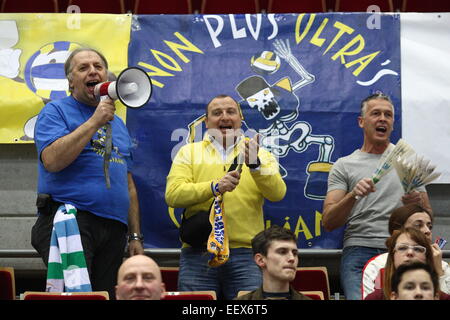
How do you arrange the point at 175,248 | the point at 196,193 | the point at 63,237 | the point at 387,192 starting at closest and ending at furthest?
1. the point at 63,237
2. the point at 196,193
3. the point at 387,192
4. the point at 175,248

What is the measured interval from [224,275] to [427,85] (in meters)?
1.87

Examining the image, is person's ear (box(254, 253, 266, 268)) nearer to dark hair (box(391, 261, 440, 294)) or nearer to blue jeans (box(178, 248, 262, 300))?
blue jeans (box(178, 248, 262, 300))

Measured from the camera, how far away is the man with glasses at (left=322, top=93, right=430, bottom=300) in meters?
4.82

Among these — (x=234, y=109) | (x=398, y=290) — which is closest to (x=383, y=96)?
(x=234, y=109)

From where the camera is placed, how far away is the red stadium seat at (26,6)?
20.1ft

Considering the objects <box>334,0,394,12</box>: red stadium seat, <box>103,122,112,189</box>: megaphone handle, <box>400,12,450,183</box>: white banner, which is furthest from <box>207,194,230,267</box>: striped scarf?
<box>334,0,394,12</box>: red stadium seat

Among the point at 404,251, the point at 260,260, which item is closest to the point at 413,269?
the point at 404,251

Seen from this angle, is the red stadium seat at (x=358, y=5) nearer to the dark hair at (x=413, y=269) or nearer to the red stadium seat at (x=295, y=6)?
the red stadium seat at (x=295, y=6)

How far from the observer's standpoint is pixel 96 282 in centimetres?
455

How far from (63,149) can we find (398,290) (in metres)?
1.75

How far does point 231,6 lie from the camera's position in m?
6.17

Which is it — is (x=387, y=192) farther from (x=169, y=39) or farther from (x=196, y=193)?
(x=169, y=39)

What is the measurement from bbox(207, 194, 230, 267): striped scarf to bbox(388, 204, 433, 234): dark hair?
0.85 metres

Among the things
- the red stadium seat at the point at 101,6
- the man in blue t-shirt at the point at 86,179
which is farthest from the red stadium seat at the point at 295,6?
the man in blue t-shirt at the point at 86,179
